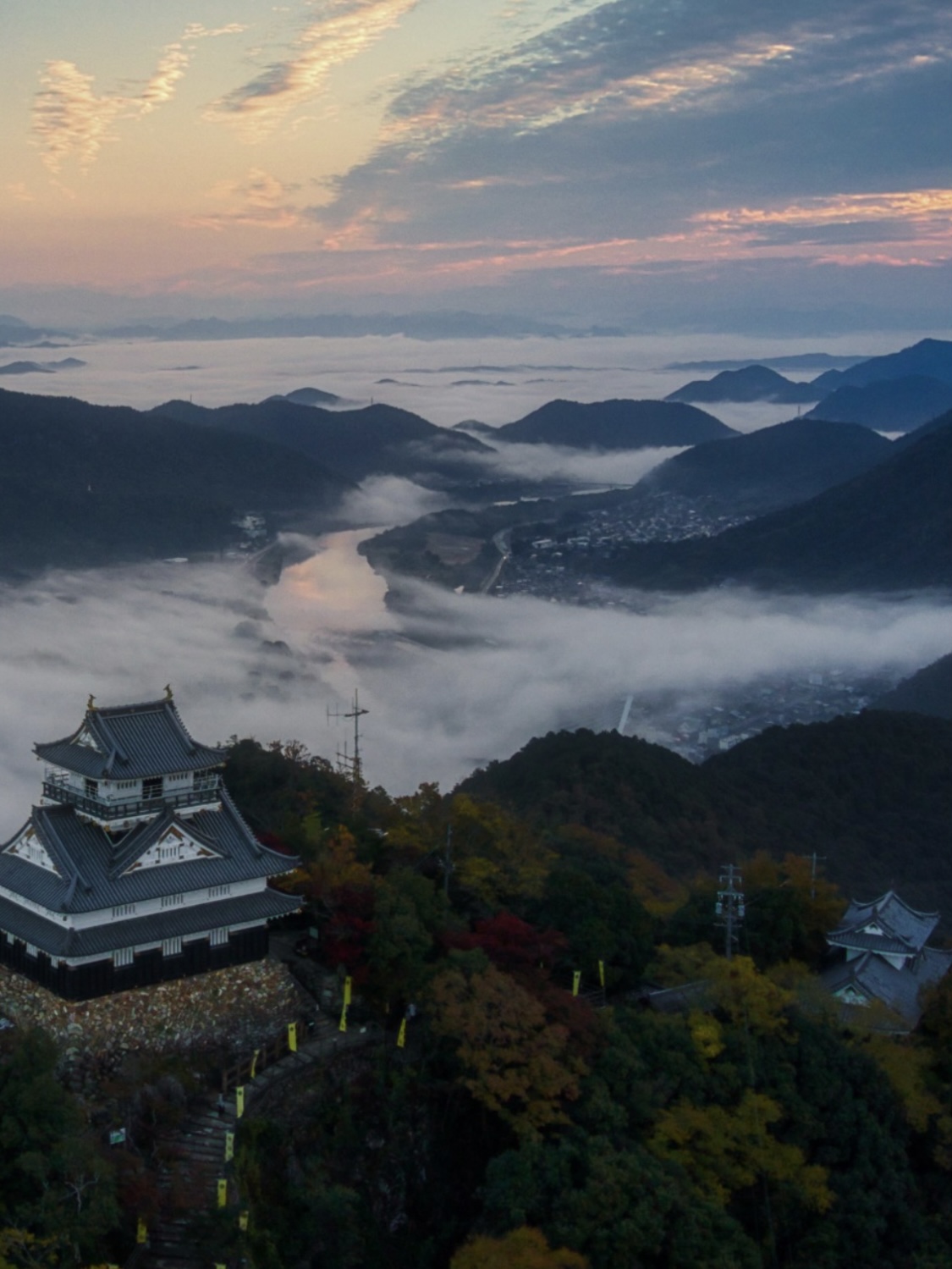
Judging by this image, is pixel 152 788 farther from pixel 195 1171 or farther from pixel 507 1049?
pixel 507 1049

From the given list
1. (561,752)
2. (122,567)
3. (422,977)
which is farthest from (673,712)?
(422,977)

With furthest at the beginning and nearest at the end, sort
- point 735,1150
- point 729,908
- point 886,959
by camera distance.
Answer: point 886,959 → point 729,908 → point 735,1150

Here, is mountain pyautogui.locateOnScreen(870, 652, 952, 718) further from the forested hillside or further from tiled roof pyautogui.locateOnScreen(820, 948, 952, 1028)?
the forested hillside

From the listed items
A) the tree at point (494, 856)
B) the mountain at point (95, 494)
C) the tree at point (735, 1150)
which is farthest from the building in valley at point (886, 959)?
the mountain at point (95, 494)

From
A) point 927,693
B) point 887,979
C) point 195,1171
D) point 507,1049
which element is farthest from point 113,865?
point 927,693

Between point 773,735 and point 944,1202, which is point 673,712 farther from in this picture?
point 944,1202
